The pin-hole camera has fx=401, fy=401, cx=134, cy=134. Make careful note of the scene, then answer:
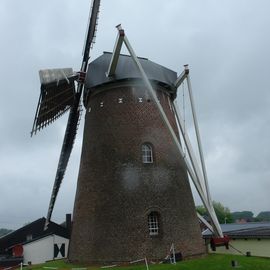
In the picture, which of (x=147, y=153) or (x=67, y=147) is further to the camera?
(x=67, y=147)

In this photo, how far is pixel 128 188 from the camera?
1919cm

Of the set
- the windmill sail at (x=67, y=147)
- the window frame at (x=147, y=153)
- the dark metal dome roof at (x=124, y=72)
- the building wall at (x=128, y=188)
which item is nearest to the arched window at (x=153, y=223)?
the building wall at (x=128, y=188)

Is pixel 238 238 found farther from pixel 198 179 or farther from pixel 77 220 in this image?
pixel 77 220

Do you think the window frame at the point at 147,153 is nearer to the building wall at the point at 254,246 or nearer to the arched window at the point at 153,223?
the arched window at the point at 153,223

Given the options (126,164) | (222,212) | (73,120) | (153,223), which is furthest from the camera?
(222,212)

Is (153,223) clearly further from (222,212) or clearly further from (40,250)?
(222,212)

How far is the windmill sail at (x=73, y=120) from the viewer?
21672 millimetres

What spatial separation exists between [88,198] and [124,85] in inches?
238

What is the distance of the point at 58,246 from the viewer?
34000mm

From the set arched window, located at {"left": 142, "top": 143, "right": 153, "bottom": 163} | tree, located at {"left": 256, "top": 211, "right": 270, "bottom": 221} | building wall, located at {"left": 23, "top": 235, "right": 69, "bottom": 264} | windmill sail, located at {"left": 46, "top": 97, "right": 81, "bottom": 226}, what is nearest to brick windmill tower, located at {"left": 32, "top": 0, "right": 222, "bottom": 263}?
arched window, located at {"left": 142, "top": 143, "right": 153, "bottom": 163}

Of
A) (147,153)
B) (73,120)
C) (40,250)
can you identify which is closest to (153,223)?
(147,153)

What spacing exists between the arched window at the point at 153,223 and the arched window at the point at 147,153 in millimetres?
2671

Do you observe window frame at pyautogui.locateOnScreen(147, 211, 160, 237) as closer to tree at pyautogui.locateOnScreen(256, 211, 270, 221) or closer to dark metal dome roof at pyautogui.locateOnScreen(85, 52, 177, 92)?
dark metal dome roof at pyautogui.locateOnScreen(85, 52, 177, 92)

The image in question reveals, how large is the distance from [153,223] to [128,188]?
6.73ft
